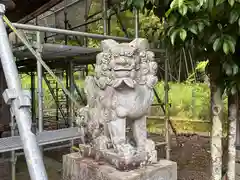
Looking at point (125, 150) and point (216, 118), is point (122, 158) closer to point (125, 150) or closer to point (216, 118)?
point (125, 150)

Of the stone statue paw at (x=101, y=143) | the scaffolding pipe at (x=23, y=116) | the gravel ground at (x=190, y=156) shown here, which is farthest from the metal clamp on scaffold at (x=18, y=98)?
the gravel ground at (x=190, y=156)

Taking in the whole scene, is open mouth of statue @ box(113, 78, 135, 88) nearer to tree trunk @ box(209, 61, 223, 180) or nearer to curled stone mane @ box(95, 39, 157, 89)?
curled stone mane @ box(95, 39, 157, 89)

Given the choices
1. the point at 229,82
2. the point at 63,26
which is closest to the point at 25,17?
→ the point at 63,26

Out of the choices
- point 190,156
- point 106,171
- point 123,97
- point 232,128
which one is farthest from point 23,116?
point 190,156

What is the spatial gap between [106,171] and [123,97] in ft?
2.24

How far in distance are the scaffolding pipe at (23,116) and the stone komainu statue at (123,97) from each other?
1.25 metres

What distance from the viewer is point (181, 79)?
1193cm

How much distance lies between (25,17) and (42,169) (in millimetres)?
6574

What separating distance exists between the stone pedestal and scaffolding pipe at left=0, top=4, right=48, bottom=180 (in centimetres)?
112

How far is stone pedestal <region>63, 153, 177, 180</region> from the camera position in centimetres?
245

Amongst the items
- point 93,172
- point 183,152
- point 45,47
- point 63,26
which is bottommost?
point 183,152

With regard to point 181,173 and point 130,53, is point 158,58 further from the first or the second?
point 130,53

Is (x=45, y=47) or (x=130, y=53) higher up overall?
(x=45, y=47)

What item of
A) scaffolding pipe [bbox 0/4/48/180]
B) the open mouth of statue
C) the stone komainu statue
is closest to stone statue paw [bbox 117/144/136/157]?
the stone komainu statue
